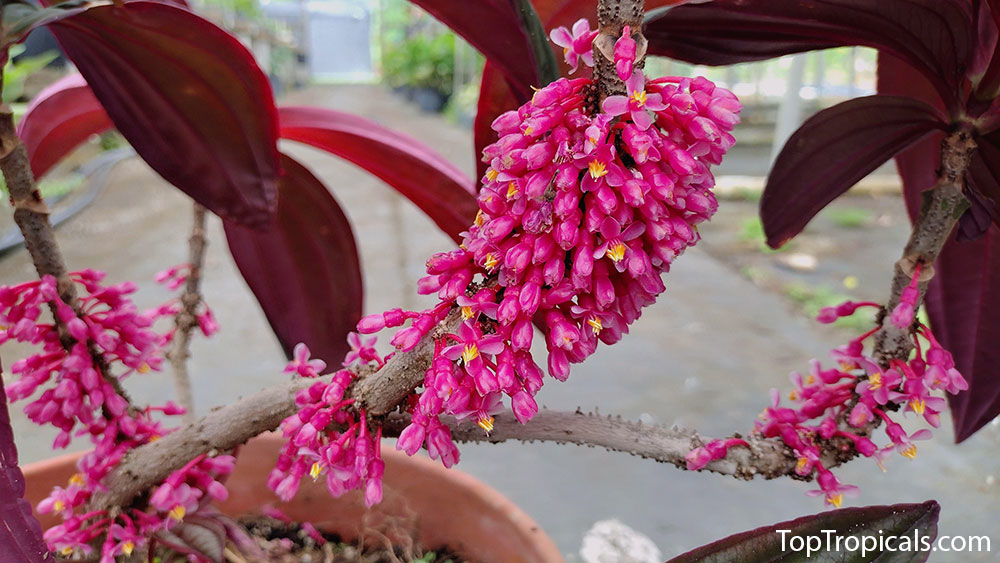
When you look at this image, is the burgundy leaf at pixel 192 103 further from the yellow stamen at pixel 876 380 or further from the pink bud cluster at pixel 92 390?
the yellow stamen at pixel 876 380

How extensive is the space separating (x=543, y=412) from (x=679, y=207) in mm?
157

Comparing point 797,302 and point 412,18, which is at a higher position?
point 412,18

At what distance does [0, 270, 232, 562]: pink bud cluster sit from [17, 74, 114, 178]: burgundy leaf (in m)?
0.13

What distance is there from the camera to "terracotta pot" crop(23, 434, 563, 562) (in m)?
0.59

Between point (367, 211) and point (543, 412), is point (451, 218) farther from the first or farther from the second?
point (367, 211)

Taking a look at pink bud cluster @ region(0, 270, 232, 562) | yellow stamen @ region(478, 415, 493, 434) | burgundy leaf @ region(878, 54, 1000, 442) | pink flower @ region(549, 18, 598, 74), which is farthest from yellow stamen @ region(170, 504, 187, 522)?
burgundy leaf @ region(878, 54, 1000, 442)

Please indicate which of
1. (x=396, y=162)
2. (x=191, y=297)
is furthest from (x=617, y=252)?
(x=191, y=297)

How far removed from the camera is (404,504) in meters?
0.63

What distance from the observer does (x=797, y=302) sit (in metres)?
1.77

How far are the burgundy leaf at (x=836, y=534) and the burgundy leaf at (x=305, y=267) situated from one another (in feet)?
1.04

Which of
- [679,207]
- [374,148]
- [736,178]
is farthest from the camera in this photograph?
[736,178]

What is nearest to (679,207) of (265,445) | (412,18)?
(265,445)

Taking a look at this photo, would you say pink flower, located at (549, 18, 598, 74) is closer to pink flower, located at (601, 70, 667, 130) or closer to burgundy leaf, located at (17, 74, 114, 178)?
pink flower, located at (601, 70, 667, 130)

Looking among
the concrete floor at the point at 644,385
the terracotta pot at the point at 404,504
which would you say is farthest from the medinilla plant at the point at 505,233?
the concrete floor at the point at 644,385
